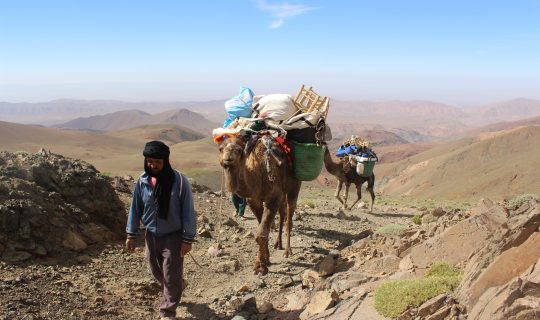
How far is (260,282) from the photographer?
699 cm

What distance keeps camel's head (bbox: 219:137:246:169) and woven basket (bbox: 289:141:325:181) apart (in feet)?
5.78

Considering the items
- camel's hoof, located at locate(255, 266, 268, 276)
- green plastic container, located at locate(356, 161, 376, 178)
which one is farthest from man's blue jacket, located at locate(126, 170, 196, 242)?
green plastic container, located at locate(356, 161, 376, 178)

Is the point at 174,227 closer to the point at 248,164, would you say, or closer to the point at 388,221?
the point at 248,164

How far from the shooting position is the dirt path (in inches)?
222

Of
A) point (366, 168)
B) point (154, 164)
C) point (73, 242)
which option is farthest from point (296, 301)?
point (366, 168)

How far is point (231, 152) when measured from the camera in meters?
6.39

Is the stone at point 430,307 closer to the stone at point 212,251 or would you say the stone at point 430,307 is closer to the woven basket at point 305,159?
the woven basket at point 305,159

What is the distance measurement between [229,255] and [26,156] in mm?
4353

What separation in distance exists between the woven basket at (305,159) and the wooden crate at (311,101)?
2.96 ft

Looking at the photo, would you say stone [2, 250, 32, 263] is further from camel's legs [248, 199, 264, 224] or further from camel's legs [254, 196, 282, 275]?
camel's legs [248, 199, 264, 224]

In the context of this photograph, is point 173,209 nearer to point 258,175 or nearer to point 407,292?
point 258,175

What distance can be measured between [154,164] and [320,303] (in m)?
2.49

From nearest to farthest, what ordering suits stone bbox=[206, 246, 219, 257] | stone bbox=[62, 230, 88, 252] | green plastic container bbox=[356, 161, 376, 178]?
stone bbox=[62, 230, 88, 252], stone bbox=[206, 246, 219, 257], green plastic container bbox=[356, 161, 376, 178]

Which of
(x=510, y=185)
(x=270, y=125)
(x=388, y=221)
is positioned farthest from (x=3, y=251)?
(x=510, y=185)
